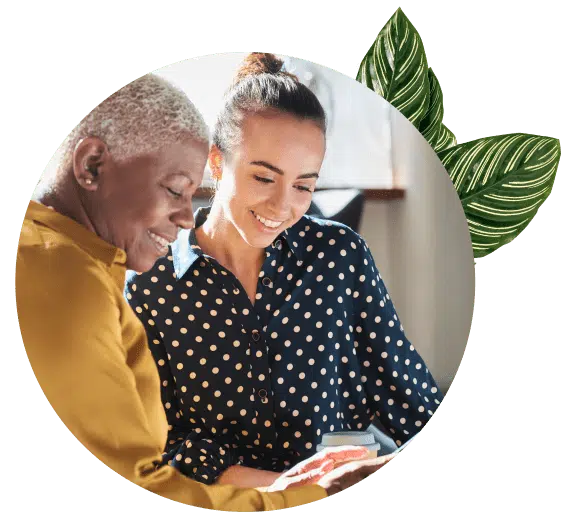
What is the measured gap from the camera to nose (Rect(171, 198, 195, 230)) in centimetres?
245

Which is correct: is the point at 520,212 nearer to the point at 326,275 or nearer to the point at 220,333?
the point at 326,275

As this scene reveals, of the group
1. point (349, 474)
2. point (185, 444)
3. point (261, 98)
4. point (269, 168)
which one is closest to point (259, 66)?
point (261, 98)

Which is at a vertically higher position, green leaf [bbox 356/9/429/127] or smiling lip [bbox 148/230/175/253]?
green leaf [bbox 356/9/429/127]

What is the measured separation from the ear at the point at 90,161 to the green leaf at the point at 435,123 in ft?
2.80

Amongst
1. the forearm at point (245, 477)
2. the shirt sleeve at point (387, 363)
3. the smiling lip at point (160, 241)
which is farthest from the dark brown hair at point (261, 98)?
the forearm at point (245, 477)

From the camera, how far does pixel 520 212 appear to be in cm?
270

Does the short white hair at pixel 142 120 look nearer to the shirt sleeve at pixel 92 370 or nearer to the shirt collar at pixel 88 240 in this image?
the shirt collar at pixel 88 240

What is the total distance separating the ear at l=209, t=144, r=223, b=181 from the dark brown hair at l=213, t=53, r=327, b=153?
0.04 ft

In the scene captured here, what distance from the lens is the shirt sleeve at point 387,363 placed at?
8.32ft

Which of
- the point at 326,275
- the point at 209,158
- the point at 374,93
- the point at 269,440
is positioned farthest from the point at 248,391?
the point at 374,93

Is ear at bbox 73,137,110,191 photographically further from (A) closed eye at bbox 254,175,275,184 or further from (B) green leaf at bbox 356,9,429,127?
(B) green leaf at bbox 356,9,429,127

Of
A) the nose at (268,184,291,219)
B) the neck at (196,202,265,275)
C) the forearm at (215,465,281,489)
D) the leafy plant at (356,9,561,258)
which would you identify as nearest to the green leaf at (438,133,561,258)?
the leafy plant at (356,9,561,258)

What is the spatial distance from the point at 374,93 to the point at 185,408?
3.03 ft

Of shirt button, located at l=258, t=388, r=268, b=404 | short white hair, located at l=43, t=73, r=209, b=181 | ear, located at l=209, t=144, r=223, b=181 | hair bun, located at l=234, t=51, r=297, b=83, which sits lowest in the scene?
shirt button, located at l=258, t=388, r=268, b=404
